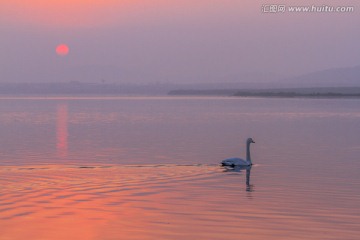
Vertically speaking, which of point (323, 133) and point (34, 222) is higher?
point (323, 133)

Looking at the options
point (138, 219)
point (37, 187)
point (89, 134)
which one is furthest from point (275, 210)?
point (89, 134)

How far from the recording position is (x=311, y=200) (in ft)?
64.0

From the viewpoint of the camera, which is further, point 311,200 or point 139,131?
point 139,131

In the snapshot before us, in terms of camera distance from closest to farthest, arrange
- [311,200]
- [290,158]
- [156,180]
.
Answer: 1. [311,200]
2. [156,180]
3. [290,158]

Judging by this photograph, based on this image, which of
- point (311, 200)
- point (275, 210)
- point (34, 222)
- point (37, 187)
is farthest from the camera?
point (37, 187)

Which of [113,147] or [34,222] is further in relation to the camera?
[113,147]

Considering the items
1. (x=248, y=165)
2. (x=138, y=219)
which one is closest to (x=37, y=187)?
(x=138, y=219)

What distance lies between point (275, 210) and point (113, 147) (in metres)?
19.5

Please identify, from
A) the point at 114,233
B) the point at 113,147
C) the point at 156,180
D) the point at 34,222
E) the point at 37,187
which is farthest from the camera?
the point at 113,147

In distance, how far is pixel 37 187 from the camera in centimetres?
2139

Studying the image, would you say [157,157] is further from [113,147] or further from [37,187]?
[37,187]

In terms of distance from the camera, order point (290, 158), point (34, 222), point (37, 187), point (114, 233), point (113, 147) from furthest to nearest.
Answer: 1. point (113, 147)
2. point (290, 158)
3. point (37, 187)
4. point (34, 222)
5. point (114, 233)

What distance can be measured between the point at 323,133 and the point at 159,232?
3386 centimetres

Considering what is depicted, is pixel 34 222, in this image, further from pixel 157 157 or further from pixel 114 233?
pixel 157 157
